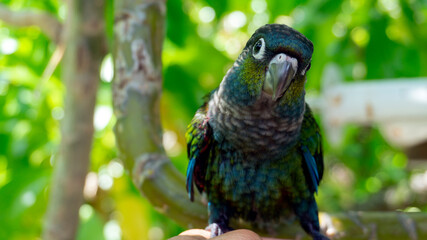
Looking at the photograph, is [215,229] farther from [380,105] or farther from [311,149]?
[380,105]

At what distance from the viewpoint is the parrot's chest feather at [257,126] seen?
1125 mm

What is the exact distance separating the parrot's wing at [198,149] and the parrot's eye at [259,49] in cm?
28

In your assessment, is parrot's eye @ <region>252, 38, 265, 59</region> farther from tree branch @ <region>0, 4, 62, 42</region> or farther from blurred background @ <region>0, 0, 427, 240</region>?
tree branch @ <region>0, 4, 62, 42</region>

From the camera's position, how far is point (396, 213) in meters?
1.19

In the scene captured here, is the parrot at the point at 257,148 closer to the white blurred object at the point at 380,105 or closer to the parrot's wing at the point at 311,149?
the parrot's wing at the point at 311,149

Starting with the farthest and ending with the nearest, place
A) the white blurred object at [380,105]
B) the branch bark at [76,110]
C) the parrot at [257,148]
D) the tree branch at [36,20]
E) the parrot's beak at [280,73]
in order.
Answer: the white blurred object at [380,105] < the tree branch at [36,20] < the branch bark at [76,110] < the parrot at [257,148] < the parrot's beak at [280,73]

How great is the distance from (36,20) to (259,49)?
112 centimetres

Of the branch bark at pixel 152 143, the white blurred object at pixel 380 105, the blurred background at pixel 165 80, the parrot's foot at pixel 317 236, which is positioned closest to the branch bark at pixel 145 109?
the branch bark at pixel 152 143

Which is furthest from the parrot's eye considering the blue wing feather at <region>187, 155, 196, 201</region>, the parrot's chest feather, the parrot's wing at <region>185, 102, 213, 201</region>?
the blue wing feather at <region>187, 155, 196, 201</region>

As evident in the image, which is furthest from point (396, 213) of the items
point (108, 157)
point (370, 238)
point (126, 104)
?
point (108, 157)

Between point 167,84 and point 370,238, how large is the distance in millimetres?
1309

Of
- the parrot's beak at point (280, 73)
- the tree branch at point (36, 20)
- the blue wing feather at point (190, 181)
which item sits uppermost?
the tree branch at point (36, 20)

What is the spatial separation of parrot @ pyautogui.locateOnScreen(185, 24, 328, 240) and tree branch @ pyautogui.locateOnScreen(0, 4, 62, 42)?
2.76 ft

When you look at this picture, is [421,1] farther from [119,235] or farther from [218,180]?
[119,235]
